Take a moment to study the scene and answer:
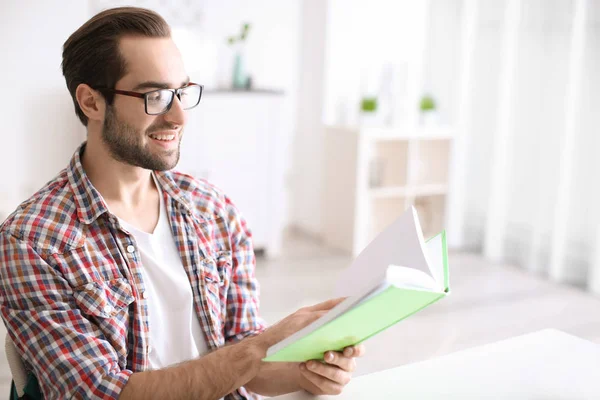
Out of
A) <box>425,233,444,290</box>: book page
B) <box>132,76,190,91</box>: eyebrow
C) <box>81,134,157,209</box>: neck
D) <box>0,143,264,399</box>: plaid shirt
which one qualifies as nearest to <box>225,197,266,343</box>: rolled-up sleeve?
<box>0,143,264,399</box>: plaid shirt

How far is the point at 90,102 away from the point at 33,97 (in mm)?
2853

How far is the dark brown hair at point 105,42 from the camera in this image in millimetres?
1415

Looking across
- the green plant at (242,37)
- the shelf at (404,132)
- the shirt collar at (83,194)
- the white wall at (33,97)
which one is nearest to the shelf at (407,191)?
the shelf at (404,132)

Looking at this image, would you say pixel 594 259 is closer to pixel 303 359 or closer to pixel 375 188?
pixel 375 188

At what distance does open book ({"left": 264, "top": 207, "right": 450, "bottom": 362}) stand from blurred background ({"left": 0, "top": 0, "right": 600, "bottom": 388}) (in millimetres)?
2105

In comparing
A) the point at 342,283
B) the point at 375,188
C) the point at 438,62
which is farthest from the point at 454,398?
the point at 438,62

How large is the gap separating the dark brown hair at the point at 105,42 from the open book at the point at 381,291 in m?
0.61

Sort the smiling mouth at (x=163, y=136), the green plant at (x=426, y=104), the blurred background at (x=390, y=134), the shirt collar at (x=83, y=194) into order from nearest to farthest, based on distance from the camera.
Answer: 1. the shirt collar at (x=83, y=194)
2. the smiling mouth at (x=163, y=136)
3. the blurred background at (x=390, y=134)
4. the green plant at (x=426, y=104)

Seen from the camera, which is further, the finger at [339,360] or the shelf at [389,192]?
the shelf at [389,192]

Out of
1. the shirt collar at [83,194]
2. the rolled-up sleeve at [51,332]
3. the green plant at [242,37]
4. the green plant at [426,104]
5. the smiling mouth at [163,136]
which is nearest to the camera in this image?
the rolled-up sleeve at [51,332]

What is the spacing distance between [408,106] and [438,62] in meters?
0.37

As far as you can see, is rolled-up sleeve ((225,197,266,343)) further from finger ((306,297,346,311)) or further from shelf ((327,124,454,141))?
shelf ((327,124,454,141))

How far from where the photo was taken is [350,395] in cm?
125

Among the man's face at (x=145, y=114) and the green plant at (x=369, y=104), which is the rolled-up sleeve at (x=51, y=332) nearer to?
the man's face at (x=145, y=114)
